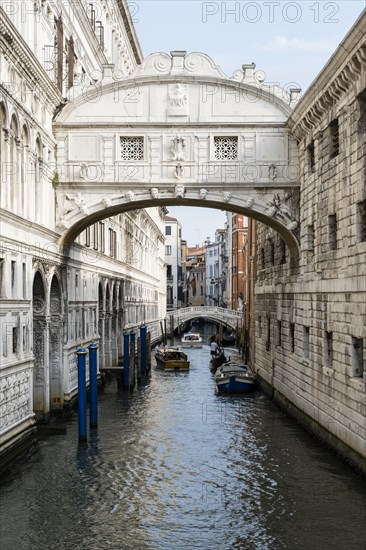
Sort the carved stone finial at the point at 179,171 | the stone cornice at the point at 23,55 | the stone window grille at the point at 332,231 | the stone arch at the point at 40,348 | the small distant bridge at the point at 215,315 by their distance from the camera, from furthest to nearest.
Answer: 1. the small distant bridge at the point at 215,315
2. the carved stone finial at the point at 179,171
3. the stone arch at the point at 40,348
4. the stone window grille at the point at 332,231
5. the stone cornice at the point at 23,55

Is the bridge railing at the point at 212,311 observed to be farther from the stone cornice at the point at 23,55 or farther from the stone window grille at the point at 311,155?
the stone cornice at the point at 23,55

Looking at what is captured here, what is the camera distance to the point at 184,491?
14.1 meters

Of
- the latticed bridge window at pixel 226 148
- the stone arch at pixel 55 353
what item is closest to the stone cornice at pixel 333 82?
the latticed bridge window at pixel 226 148

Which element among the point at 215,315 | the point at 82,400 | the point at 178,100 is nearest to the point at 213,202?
the point at 178,100

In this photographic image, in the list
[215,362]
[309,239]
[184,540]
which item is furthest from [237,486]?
[215,362]

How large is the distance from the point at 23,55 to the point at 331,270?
24.0ft

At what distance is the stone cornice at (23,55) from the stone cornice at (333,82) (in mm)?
5614

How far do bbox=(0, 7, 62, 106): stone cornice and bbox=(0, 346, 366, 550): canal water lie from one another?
7639mm

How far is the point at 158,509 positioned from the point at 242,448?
16.0 ft

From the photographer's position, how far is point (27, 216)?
17156 millimetres

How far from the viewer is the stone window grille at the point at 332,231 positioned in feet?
55.9

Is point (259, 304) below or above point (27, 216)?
below

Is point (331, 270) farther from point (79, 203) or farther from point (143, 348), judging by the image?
point (143, 348)

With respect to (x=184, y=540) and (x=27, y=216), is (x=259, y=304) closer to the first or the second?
(x=27, y=216)
